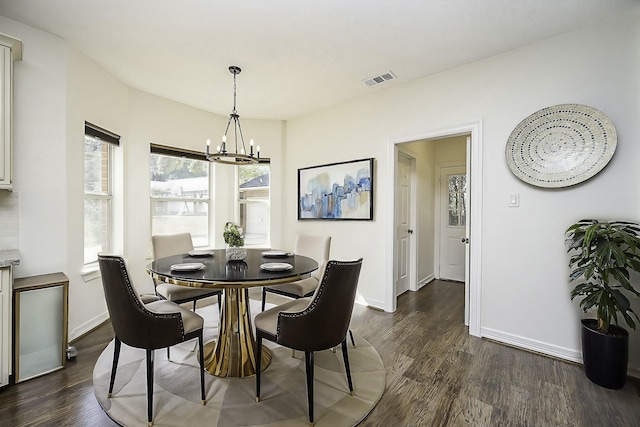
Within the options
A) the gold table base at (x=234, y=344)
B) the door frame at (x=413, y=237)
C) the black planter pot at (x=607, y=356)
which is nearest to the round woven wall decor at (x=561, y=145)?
the black planter pot at (x=607, y=356)

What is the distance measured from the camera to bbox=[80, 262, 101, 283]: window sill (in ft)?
9.39

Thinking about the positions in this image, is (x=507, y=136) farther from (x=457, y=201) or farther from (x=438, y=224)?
(x=438, y=224)

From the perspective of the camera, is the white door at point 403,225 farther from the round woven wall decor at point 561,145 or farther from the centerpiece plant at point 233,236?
the centerpiece plant at point 233,236

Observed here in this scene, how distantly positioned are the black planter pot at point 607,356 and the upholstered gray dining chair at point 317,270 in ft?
6.79

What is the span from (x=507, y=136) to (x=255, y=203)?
3.55 metres

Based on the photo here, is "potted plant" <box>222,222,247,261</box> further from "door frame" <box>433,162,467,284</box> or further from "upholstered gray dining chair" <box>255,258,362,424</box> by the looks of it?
"door frame" <box>433,162,467,284</box>

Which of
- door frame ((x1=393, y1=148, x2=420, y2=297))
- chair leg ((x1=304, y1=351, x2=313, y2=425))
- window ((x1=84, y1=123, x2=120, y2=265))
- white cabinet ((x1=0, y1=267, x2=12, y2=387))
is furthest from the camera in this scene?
door frame ((x1=393, y1=148, x2=420, y2=297))

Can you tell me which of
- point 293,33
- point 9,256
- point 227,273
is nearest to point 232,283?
point 227,273

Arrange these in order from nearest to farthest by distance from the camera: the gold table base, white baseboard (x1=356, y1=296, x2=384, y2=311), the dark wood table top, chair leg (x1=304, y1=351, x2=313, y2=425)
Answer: chair leg (x1=304, y1=351, x2=313, y2=425)
the dark wood table top
the gold table base
white baseboard (x1=356, y1=296, x2=384, y2=311)

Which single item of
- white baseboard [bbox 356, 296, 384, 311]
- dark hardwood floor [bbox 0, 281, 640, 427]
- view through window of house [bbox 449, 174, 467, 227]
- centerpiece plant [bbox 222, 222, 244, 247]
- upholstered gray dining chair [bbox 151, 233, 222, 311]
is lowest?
dark hardwood floor [bbox 0, 281, 640, 427]

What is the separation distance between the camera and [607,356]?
79.4 inches

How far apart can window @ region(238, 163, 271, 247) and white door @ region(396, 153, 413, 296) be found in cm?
208

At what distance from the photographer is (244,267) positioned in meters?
2.21

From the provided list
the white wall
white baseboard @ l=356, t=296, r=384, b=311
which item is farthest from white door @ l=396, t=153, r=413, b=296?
the white wall
